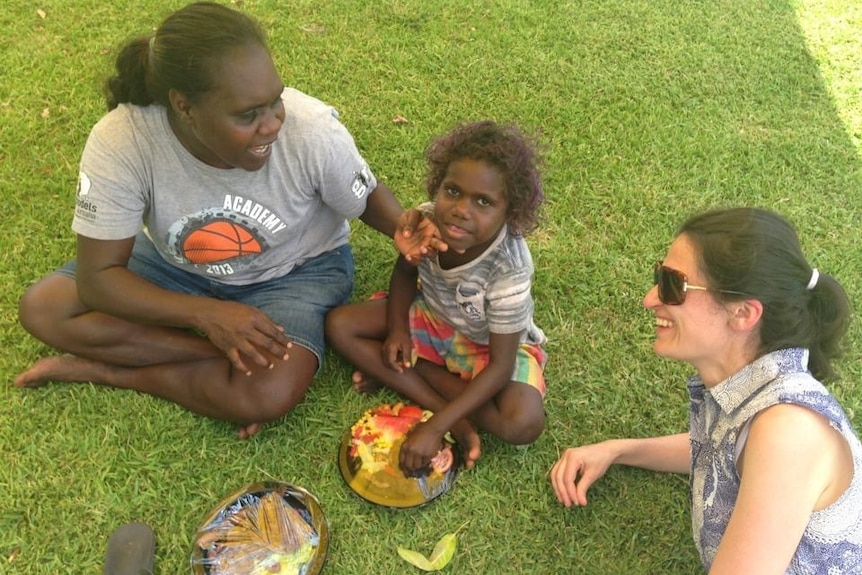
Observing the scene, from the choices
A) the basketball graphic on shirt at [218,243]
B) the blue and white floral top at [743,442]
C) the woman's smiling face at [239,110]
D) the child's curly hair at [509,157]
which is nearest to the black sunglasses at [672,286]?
the blue and white floral top at [743,442]

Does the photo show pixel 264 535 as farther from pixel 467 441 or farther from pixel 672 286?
pixel 672 286

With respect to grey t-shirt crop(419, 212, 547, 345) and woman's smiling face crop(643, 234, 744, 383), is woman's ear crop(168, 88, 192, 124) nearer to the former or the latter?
grey t-shirt crop(419, 212, 547, 345)

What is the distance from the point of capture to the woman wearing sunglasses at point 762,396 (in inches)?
51.3

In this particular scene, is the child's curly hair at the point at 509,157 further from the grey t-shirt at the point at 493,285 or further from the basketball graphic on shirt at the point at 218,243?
the basketball graphic on shirt at the point at 218,243

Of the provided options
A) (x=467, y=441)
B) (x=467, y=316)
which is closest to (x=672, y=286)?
(x=467, y=316)

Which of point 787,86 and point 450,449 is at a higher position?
point 787,86

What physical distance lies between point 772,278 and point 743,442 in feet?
1.14

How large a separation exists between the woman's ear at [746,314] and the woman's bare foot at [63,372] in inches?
72.8

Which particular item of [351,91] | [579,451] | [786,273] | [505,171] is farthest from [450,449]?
[351,91]

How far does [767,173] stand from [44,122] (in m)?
3.24

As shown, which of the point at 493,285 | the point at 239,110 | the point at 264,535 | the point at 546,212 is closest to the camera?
the point at 239,110

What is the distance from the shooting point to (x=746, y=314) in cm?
145

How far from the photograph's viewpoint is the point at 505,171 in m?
1.75

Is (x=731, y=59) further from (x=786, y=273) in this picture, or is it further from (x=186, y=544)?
(x=186, y=544)
